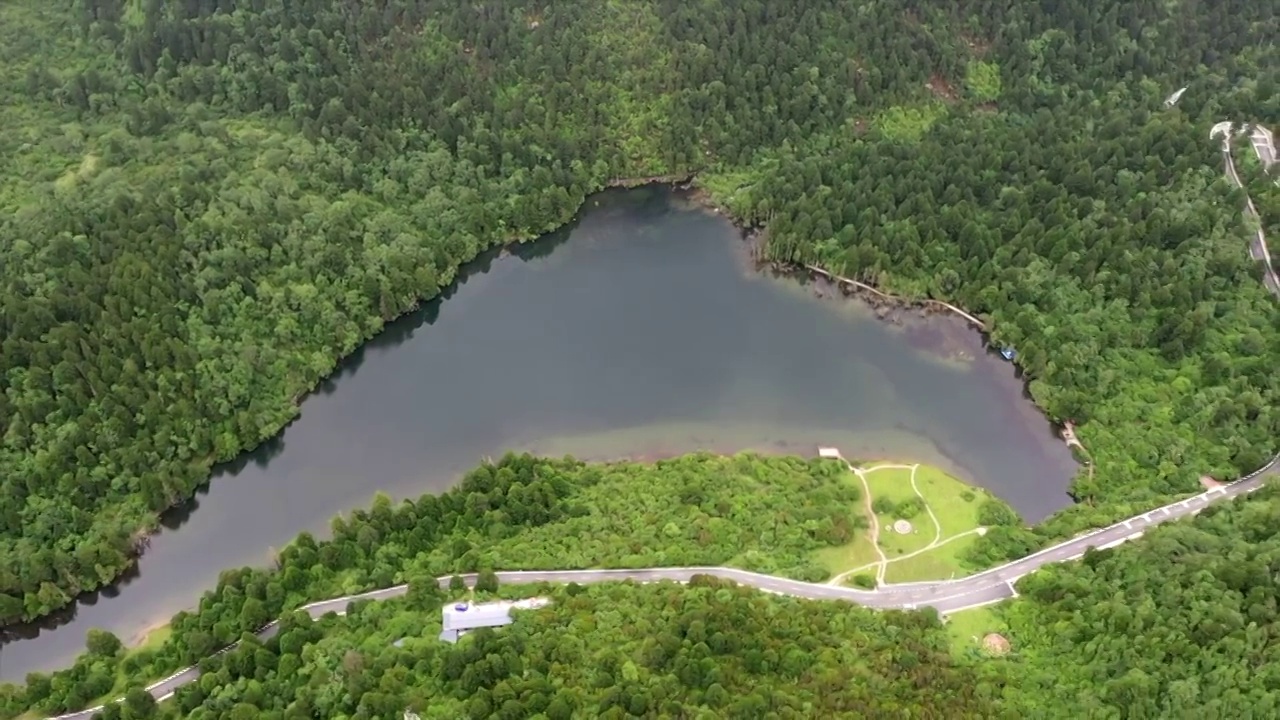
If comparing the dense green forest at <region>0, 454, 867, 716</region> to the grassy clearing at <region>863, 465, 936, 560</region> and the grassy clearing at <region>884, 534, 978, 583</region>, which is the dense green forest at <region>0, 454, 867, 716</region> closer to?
the grassy clearing at <region>863, 465, 936, 560</region>

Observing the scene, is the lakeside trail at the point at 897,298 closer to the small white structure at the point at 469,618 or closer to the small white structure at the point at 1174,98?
the small white structure at the point at 1174,98

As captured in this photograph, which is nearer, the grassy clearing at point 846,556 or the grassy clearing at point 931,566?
the grassy clearing at point 931,566

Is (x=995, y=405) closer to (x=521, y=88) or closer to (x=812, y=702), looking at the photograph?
(x=812, y=702)

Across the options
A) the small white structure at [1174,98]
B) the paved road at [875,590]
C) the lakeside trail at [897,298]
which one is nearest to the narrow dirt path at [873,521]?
the paved road at [875,590]

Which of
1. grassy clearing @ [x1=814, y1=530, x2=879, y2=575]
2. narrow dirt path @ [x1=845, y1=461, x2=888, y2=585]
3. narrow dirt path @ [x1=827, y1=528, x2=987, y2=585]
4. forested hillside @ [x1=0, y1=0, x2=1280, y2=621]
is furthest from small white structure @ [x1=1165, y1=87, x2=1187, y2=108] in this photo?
grassy clearing @ [x1=814, y1=530, x2=879, y2=575]

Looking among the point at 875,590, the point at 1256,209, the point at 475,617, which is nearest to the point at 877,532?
the point at 875,590

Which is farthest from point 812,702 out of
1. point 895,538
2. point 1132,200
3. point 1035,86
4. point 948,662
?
point 1035,86
